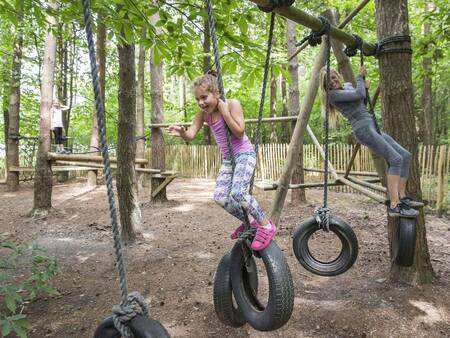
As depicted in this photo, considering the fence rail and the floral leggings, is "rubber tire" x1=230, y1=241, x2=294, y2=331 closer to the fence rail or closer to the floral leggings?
the floral leggings

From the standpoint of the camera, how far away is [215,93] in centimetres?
175

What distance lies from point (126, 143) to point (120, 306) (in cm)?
386

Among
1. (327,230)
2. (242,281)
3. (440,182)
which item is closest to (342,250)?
(327,230)

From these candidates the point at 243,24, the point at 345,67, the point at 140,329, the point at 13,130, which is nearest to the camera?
the point at 140,329

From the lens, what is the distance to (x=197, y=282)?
367 centimetres

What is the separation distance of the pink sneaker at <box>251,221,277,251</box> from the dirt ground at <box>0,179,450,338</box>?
1.64 metres

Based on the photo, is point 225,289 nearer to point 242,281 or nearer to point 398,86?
point 242,281

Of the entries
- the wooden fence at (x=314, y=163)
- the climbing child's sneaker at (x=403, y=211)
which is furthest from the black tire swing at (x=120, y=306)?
the wooden fence at (x=314, y=163)

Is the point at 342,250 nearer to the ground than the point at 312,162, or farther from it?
nearer to the ground

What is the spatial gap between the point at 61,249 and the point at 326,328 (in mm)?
3718

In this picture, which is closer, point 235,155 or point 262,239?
point 262,239

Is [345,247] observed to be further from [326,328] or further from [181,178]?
[181,178]

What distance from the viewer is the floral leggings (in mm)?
1733

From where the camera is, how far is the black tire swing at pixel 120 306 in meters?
1.08
